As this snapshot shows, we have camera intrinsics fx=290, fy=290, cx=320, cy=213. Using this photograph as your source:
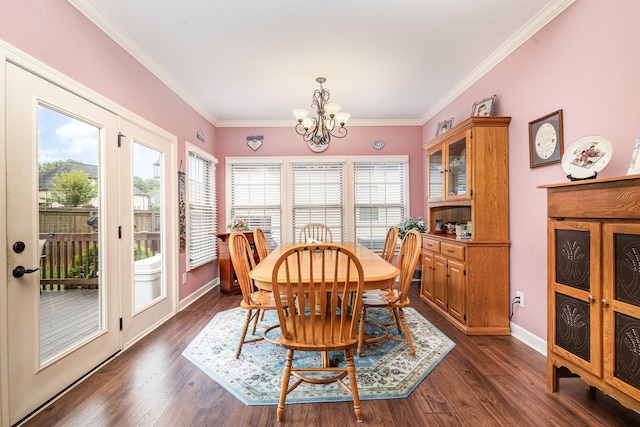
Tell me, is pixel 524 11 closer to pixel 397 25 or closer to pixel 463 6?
pixel 463 6

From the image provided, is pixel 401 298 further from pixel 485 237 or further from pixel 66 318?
pixel 66 318

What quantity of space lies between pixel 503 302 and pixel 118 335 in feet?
11.5

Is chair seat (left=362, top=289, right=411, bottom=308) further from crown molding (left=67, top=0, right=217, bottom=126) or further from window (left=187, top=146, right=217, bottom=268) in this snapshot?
crown molding (left=67, top=0, right=217, bottom=126)

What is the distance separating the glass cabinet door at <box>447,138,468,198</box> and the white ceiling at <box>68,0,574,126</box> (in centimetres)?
90

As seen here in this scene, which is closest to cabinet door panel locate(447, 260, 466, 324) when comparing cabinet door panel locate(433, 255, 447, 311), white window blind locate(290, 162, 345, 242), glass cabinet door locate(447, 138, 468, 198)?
cabinet door panel locate(433, 255, 447, 311)

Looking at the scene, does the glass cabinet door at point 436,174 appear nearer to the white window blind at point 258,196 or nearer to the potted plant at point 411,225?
the potted plant at point 411,225

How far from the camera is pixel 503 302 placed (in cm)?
281

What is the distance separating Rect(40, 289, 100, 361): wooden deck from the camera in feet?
6.06

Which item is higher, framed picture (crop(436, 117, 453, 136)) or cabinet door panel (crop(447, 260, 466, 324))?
framed picture (crop(436, 117, 453, 136))

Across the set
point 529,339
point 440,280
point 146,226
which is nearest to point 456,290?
point 440,280

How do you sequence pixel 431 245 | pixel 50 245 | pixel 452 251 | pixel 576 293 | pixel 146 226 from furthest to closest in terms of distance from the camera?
pixel 431 245
pixel 452 251
pixel 146 226
pixel 50 245
pixel 576 293

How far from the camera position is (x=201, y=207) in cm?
432

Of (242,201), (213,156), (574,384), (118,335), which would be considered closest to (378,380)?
(574,384)

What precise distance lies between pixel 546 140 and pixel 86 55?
3696mm
